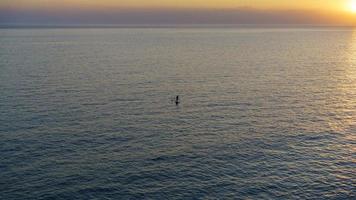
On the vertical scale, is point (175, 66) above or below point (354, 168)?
above

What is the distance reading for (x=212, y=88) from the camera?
4471 inches

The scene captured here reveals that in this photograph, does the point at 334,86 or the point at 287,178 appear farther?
the point at 334,86

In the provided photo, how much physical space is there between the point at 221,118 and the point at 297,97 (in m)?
30.9

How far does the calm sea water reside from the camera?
5375 centimetres

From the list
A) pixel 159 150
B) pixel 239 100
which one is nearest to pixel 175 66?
pixel 239 100

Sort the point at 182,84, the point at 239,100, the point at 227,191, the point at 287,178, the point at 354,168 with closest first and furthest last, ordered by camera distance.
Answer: the point at 227,191, the point at 287,178, the point at 354,168, the point at 239,100, the point at 182,84

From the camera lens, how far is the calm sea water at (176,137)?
176ft

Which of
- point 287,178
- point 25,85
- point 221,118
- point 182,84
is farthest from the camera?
point 182,84

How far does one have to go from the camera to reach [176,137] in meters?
72.4

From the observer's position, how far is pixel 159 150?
66.2 m

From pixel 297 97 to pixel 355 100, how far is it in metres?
15.5

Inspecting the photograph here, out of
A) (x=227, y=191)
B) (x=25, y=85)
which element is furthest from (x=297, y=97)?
(x=25, y=85)

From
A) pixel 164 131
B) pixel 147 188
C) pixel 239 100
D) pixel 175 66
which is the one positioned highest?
pixel 175 66

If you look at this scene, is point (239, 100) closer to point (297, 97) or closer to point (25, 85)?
point (297, 97)
